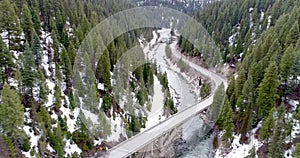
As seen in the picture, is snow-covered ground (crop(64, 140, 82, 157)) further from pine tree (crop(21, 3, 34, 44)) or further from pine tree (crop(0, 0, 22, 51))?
pine tree (crop(21, 3, 34, 44))

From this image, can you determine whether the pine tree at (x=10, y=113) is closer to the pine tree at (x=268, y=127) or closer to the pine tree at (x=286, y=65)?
the pine tree at (x=268, y=127)

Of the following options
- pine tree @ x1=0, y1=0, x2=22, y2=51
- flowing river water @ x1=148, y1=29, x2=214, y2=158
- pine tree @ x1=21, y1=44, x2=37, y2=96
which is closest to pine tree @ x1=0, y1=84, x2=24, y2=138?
pine tree @ x1=21, y1=44, x2=37, y2=96

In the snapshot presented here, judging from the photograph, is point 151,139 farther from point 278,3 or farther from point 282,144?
point 278,3

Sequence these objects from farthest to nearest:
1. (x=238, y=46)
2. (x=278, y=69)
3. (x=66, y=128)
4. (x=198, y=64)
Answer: (x=198, y=64)
(x=238, y=46)
(x=278, y=69)
(x=66, y=128)

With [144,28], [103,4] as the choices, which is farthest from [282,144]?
[103,4]

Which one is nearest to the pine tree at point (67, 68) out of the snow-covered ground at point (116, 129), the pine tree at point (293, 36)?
the snow-covered ground at point (116, 129)

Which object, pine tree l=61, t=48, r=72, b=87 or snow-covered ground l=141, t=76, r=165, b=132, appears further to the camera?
snow-covered ground l=141, t=76, r=165, b=132

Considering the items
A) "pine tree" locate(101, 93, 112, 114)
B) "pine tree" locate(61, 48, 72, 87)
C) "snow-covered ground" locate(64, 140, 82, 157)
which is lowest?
"snow-covered ground" locate(64, 140, 82, 157)
